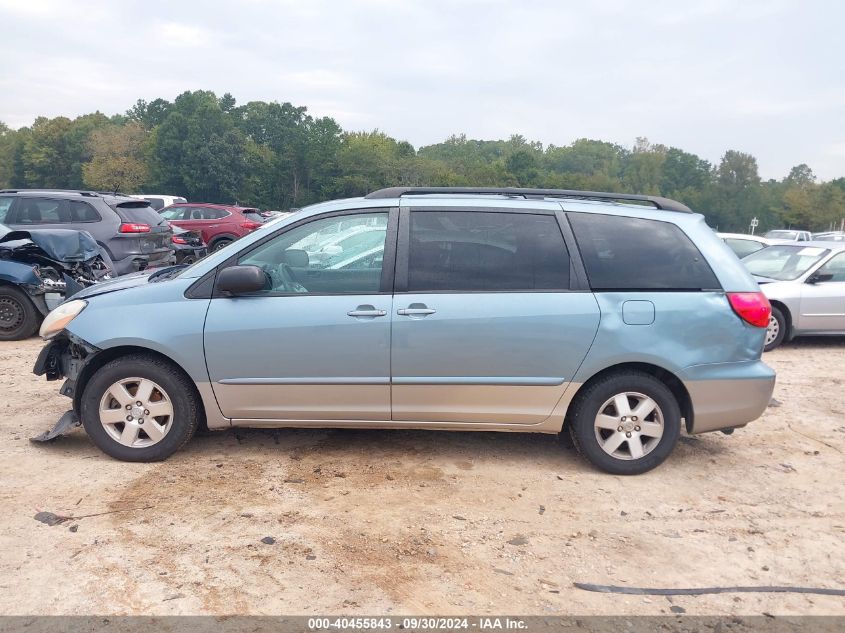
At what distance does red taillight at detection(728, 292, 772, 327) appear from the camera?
4160 mm

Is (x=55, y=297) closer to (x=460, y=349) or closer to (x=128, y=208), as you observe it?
(x=128, y=208)

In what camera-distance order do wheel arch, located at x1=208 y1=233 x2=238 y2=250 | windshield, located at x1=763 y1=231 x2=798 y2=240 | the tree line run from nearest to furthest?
1. wheel arch, located at x1=208 y1=233 x2=238 y2=250
2. windshield, located at x1=763 y1=231 x2=798 y2=240
3. the tree line

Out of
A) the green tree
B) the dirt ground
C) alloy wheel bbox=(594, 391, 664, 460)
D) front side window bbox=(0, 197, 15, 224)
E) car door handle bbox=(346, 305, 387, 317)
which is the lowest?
the dirt ground

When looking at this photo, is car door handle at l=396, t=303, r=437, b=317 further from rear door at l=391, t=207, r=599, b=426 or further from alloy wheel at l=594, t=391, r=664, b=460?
alloy wheel at l=594, t=391, r=664, b=460

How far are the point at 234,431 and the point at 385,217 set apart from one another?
2.01 m

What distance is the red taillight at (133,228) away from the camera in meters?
9.83

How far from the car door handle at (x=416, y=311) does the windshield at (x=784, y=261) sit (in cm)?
672

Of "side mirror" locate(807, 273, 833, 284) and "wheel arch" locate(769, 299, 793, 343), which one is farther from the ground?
"side mirror" locate(807, 273, 833, 284)

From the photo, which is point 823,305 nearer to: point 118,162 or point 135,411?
point 135,411

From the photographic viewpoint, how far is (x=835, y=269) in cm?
873

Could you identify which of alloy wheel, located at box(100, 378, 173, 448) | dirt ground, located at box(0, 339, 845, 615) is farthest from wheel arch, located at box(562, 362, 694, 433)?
alloy wheel, located at box(100, 378, 173, 448)

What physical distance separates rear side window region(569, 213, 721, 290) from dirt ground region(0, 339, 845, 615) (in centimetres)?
126

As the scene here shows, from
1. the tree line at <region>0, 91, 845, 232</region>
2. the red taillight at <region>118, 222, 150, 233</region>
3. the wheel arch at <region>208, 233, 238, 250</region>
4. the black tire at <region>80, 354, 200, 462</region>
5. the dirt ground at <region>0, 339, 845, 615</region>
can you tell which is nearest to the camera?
the dirt ground at <region>0, 339, 845, 615</region>

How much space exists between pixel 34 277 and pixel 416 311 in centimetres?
582
